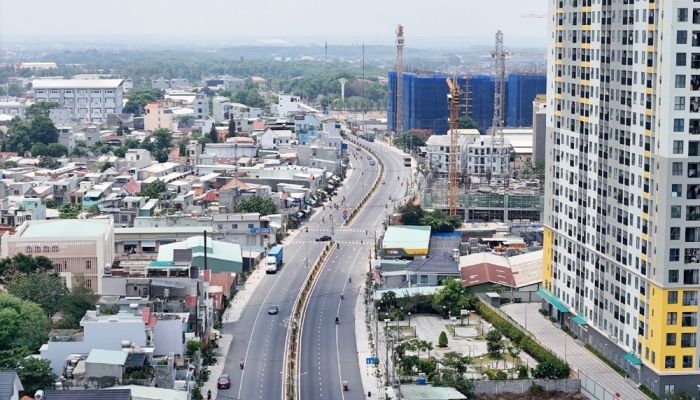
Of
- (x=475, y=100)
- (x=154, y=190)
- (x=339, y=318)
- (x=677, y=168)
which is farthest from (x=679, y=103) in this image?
(x=475, y=100)

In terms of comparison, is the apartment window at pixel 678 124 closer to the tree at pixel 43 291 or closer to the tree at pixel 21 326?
the tree at pixel 21 326

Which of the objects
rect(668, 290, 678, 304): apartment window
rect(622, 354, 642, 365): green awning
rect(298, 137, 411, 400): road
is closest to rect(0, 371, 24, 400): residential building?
rect(298, 137, 411, 400): road

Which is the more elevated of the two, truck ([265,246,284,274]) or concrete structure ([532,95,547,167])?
concrete structure ([532,95,547,167])

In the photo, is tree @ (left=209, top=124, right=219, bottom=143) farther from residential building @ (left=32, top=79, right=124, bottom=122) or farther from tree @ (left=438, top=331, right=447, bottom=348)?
tree @ (left=438, top=331, right=447, bottom=348)

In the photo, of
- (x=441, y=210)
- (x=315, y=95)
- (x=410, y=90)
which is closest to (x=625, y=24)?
(x=441, y=210)

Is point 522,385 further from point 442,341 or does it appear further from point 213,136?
point 213,136

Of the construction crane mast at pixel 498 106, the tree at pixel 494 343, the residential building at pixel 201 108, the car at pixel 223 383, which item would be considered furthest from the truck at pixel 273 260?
the residential building at pixel 201 108

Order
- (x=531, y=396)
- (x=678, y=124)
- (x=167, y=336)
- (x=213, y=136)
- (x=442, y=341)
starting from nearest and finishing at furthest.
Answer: (x=678, y=124), (x=531, y=396), (x=167, y=336), (x=442, y=341), (x=213, y=136)
